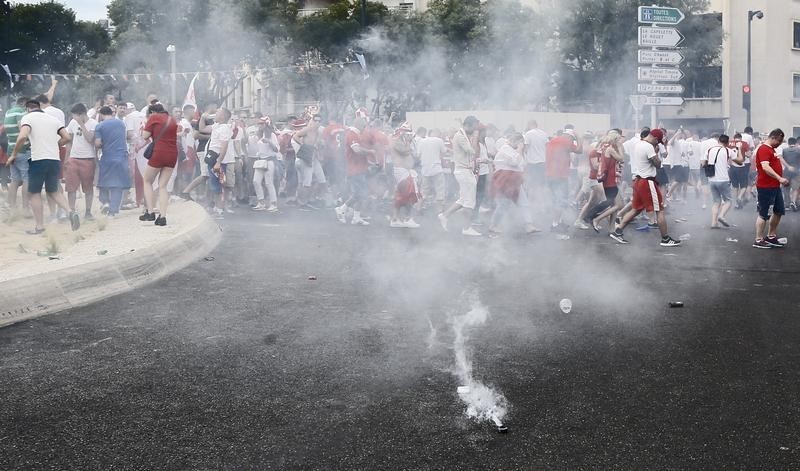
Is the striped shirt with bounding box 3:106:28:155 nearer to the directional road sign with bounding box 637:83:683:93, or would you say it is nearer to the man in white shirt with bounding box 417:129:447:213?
the man in white shirt with bounding box 417:129:447:213

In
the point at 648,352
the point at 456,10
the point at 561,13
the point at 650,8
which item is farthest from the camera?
the point at 456,10

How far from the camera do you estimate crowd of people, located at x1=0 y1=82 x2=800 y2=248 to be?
1039 centimetres

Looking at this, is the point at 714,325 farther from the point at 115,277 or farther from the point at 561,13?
the point at 561,13

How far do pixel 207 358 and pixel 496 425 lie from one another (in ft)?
6.30

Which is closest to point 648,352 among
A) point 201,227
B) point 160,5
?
point 201,227

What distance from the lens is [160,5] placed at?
27.9 metres

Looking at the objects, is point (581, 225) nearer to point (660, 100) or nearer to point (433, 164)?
point (433, 164)

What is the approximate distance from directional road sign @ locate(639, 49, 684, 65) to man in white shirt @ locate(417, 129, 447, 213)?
4706 mm

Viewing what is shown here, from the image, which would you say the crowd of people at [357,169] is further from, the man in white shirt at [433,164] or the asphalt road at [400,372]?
the asphalt road at [400,372]

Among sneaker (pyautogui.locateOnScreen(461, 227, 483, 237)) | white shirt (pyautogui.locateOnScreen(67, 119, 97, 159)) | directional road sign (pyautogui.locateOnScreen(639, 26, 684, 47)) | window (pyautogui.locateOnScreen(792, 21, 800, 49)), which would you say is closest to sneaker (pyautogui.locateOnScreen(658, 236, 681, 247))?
sneaker (pyautogui.locateOnScreen(461, 227, 483, 237))

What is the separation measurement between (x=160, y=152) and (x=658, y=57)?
441 inches

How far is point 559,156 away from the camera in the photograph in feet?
45.9

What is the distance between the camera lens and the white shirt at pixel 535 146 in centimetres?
1459

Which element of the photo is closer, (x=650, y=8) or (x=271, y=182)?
(x=271, y=182)
